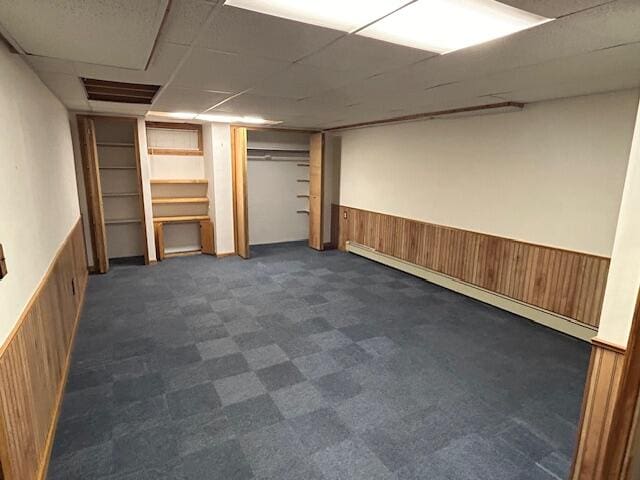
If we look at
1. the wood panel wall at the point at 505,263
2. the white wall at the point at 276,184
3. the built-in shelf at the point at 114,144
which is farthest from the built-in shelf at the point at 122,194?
the wood panel wall at the point at 505,263

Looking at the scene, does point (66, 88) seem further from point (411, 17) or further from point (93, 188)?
point (411, 17)

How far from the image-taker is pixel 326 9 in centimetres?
165

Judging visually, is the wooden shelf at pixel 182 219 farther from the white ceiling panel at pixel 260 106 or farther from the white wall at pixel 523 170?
the white wall at pixel 523 170

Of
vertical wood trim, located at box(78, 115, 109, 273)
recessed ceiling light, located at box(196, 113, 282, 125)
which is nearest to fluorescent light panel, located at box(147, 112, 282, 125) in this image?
recessed ceiling light, located at box(196, 113, 282, 125)

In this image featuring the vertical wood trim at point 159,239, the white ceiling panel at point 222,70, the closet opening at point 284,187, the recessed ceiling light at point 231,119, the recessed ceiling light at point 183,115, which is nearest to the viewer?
the white ceiling panel at point 222,70

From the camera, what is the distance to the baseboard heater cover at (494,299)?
3713 millimetres

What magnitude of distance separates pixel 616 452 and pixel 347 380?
1.66 m

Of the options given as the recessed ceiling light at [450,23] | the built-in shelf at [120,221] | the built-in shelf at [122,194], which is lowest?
the built-in shelf at [120,221]

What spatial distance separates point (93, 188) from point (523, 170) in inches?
222

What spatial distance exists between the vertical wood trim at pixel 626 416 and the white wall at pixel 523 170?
2.31 m

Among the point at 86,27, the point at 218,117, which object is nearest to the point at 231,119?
the point at 218,117

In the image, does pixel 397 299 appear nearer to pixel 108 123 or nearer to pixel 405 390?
pixel 405 390

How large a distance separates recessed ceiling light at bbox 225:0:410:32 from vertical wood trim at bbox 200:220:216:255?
5.20 meters

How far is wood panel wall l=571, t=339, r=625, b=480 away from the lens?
168 cm
